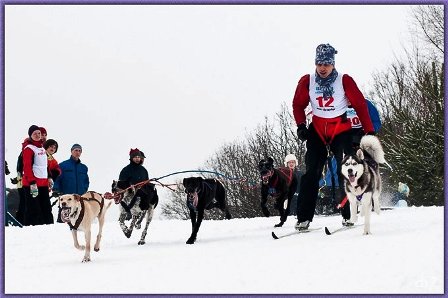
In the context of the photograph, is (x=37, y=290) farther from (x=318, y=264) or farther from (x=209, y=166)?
(x=209, y=166)

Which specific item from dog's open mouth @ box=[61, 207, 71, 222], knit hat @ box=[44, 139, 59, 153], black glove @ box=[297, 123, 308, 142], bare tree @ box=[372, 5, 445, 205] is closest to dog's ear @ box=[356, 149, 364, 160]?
black glove @ box=[297, 123, 308, 142]

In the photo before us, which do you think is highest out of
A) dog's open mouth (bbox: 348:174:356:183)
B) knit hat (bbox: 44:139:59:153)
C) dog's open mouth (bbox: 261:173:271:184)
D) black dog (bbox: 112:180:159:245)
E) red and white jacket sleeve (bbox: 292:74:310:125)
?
red and white jacket sleeve (bbox: 292:74:310:125)

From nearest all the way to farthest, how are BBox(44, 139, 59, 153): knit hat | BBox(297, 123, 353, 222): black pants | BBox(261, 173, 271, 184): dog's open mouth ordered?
BBox(297, 123, 353, 222): black pants → BBox(261, 173, 271, 184): dog's open mouth → BBox(44, 139, 59, 153): knit hat

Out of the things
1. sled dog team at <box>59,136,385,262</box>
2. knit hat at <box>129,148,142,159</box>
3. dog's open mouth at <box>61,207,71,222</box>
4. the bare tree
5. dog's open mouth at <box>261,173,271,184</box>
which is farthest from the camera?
the bare tree

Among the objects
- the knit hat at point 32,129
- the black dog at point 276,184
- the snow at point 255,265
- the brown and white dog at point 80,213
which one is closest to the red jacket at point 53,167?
the knit hat at point 32,129

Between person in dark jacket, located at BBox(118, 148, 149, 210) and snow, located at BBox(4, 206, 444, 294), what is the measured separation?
0.74 m

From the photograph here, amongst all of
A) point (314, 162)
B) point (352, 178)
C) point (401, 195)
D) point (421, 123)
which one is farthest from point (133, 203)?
point (421, 123)

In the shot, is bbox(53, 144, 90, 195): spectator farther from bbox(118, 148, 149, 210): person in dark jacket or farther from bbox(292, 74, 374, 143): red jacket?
bbox(292, 74, 374, 143): red jacket

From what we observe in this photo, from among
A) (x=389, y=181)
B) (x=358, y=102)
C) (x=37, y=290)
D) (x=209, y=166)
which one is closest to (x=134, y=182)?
(x=358, y=102)

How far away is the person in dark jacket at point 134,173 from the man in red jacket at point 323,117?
7.05 ft

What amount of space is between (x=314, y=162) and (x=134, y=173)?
2.52 metres

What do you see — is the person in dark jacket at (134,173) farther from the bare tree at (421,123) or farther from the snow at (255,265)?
the bare tree at (421,123)

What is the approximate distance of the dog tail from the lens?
7.10 meters

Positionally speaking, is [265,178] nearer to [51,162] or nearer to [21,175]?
[51,162]
